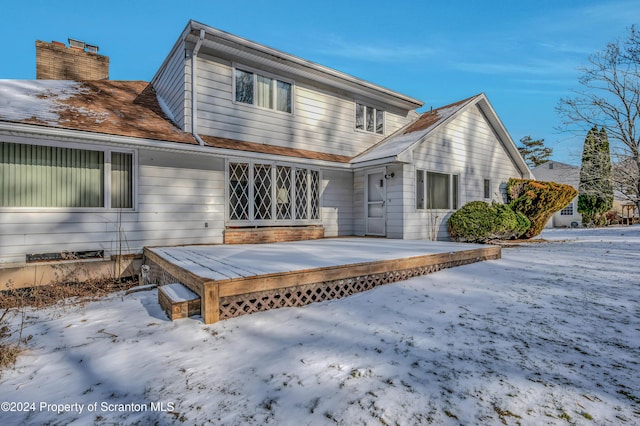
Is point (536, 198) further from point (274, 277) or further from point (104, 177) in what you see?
point (104, 177)

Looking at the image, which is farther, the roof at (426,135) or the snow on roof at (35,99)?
the roof at (426,135)

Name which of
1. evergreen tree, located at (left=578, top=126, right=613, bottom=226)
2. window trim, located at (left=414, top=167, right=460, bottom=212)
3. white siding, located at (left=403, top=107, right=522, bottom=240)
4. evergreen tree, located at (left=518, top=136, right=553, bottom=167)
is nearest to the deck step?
white siding, located at (left=403, top=107, right=522, bottom=240)

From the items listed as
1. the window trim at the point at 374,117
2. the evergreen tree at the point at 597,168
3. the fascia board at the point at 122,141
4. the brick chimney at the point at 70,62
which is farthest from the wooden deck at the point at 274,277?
the evergreen tree at the point at 597,168

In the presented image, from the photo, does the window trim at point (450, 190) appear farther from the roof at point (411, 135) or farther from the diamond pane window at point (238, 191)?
the diamond pane window at point (238, 191)

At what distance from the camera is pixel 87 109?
6188mm

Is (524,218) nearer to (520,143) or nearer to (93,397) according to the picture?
(93,397)

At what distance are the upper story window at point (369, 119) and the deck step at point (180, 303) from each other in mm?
7976

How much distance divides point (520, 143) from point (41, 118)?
43595 mm

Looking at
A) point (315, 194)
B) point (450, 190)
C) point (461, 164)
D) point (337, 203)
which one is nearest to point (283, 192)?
point (315, 194)

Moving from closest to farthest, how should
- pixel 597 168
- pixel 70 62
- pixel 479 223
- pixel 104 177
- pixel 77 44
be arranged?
pixel 104 177, pixel 479 223, pixel 70 62, pixel 77 44, pixel 597 168

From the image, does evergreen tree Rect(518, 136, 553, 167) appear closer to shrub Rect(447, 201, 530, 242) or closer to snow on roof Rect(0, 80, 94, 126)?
shrub Rect(447, 201, 530, 242)

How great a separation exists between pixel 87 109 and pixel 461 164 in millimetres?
9966

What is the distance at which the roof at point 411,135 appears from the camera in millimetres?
8133

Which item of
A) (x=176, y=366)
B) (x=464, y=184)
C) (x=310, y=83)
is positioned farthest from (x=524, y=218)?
(x=176, y=366)
